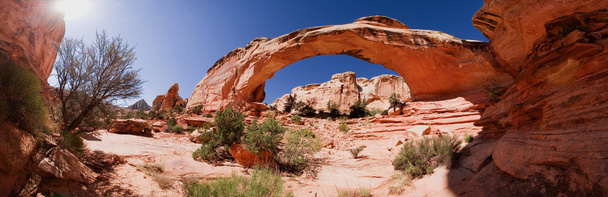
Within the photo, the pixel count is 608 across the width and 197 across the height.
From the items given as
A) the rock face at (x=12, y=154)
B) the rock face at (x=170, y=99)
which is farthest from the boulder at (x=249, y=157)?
the rock face at (x=170, y=99)

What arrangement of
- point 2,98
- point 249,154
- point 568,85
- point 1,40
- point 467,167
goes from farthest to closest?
point 249,154, point 1,40, point 467,167, point 568,85, point 2,98

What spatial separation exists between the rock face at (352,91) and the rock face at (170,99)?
1340 cm

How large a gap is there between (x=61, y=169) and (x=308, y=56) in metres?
14.3

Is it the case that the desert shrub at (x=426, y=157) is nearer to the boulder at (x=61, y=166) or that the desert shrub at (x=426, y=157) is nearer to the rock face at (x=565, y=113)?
the rock face at (x=565, y=113)

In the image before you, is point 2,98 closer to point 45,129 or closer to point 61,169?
point 45,129

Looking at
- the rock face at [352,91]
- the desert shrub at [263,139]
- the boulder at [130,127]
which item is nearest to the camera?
the desert shrub at [263,139]

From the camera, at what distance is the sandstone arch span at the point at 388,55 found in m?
13.2

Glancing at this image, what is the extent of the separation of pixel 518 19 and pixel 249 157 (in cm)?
972

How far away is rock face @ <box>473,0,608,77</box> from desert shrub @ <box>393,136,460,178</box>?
2.25 meters

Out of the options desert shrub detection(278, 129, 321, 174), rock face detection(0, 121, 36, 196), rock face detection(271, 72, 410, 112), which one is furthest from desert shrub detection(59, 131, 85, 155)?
rock face detection(271, 72, 410, 112)

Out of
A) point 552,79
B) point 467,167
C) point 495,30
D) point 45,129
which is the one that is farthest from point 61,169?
point 495,30

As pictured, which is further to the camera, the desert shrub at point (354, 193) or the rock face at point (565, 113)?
the desert shrub at point (354, 193)

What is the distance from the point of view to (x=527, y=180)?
266 centimetres

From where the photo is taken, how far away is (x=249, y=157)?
636 centimetres
